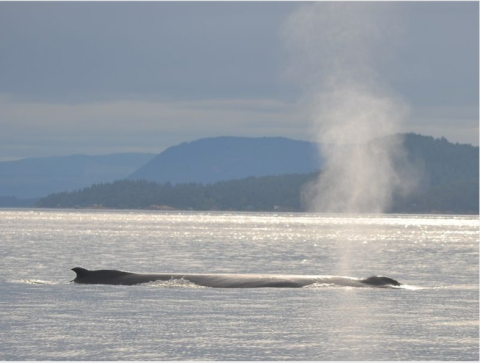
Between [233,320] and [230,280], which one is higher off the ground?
[230,280]

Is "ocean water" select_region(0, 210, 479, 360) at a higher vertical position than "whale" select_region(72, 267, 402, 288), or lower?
lower

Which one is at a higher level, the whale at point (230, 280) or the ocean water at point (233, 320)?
the whale at point (230, 280)

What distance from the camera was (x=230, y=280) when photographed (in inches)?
2309

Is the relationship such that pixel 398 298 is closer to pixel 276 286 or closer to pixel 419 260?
pixel 276 286

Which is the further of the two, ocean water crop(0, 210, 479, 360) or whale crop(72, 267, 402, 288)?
whale crop(72, 267, 402, 288)

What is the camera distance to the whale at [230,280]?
57.8 m

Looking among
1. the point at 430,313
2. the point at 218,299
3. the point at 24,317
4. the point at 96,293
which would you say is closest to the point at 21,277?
the point at 96,293

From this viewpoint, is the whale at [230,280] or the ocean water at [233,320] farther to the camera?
the whale at [230,280]

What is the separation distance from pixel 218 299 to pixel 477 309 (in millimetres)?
11317

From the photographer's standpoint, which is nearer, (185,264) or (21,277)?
(21,277)

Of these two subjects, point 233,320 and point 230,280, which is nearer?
point 233,320

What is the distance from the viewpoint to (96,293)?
52219 millimetres

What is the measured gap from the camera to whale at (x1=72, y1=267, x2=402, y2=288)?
57781mm

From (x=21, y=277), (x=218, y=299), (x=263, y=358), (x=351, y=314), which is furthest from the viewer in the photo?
(x=21, y=277)
